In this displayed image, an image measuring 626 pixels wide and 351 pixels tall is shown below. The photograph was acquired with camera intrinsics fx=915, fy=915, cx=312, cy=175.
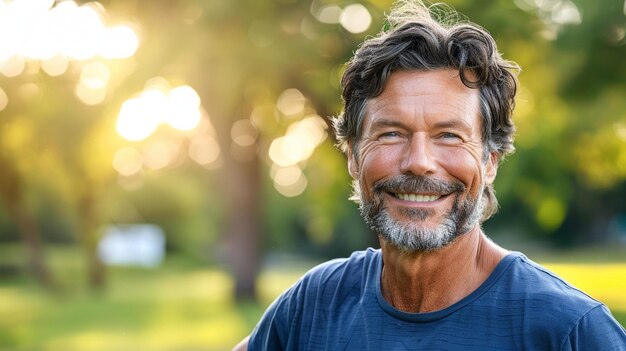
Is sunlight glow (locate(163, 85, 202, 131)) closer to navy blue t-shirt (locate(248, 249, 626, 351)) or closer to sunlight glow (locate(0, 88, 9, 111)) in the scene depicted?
sunlight glow (locate(0, 88, 9, 111))

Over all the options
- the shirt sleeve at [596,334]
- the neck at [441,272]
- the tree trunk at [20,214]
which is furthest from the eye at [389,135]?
the tree trunk at [20,214]

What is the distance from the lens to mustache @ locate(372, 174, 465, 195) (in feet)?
7.55

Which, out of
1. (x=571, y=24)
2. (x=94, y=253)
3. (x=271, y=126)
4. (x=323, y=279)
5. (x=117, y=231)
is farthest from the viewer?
(x=117, y=231)

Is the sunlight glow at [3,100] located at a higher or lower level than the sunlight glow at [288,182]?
higher

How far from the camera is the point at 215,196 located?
4028 centimetres

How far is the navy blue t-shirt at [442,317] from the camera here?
2.10m

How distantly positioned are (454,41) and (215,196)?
38.2 meters

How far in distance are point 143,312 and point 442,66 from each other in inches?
650

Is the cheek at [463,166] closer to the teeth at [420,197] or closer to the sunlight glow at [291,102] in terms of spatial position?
the teeth at [420,197]

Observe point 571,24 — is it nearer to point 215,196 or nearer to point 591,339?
point 591,339

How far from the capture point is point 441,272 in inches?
94.0

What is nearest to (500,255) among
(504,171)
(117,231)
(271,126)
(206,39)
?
(206,39)

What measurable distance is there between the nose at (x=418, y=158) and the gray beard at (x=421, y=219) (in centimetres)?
3

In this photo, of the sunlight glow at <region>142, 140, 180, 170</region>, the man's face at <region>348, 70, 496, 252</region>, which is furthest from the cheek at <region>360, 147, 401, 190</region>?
the sunlight glow at <region>142, 140, 180, 170</region>
